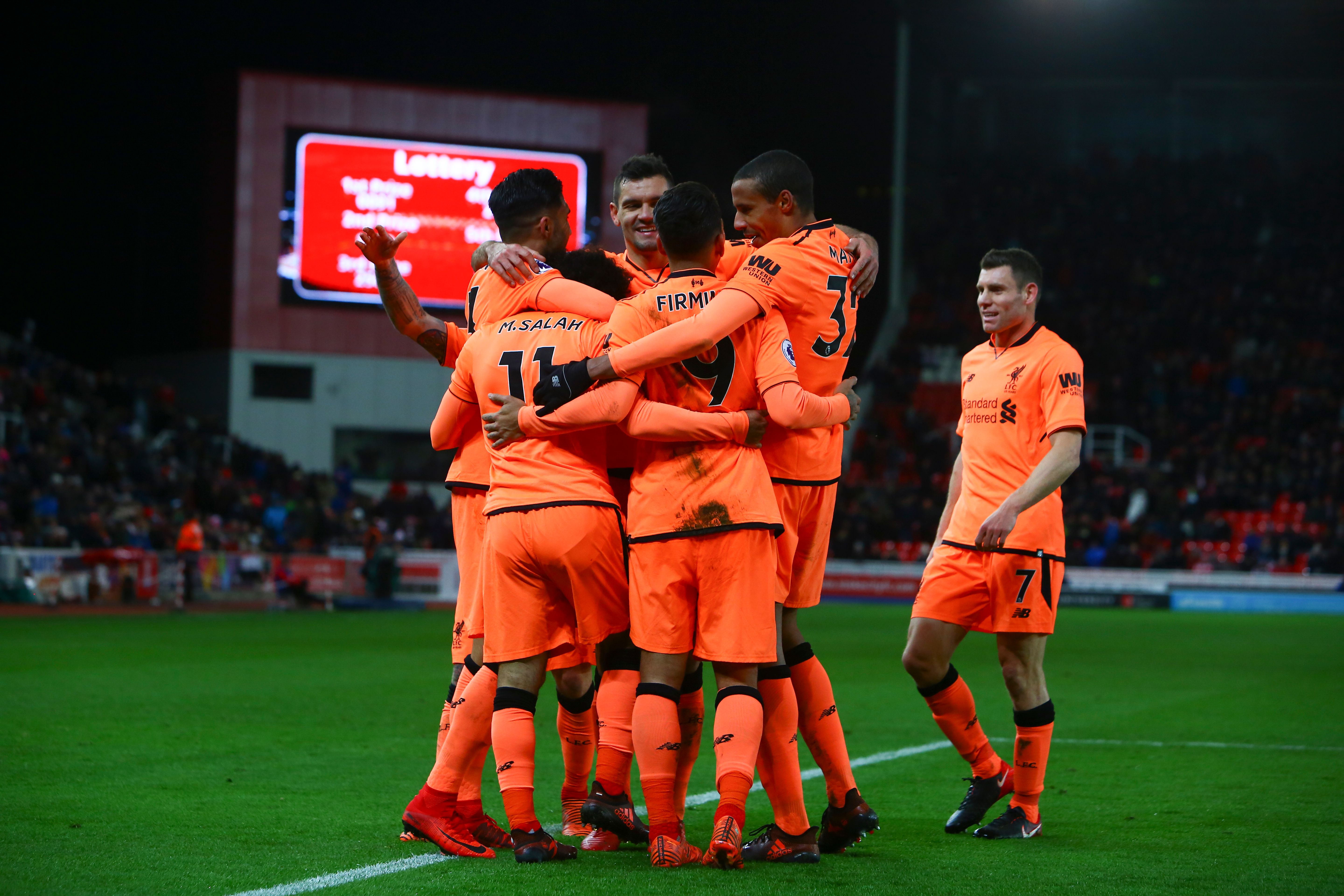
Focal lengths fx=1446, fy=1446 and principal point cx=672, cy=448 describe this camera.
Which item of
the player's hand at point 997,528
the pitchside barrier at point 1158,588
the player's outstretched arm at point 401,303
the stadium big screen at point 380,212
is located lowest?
the pitchside barrier at point 1158,588

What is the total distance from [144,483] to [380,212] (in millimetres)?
8340

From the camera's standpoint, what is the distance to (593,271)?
537cm

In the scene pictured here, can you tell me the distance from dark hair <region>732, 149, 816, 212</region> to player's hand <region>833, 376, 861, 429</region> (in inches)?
25.3

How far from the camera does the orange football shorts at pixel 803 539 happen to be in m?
5.12

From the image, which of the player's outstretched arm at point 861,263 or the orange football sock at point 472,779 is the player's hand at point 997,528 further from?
the orange football sock at point 472,779

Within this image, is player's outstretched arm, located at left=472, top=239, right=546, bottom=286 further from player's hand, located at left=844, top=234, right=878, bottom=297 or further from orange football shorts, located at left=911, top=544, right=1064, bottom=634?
orange football shorts, located at left=911, top=544, right=1064, bottom=634

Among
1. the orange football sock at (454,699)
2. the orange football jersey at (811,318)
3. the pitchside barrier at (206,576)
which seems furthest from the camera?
the pitchside barrier at (206,576)

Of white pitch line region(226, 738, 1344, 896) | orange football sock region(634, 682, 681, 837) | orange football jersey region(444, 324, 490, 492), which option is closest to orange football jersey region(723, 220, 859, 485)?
orange football sock region(634, 682, 681, 837)

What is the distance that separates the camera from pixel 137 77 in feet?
101

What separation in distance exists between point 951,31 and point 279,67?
53.2 feet

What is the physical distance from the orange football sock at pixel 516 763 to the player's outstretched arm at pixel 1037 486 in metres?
1.87

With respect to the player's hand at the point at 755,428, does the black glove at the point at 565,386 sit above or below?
above

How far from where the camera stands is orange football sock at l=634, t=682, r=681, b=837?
470cm

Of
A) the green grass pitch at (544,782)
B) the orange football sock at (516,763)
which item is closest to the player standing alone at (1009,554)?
the green grass pitch at (544,782)
